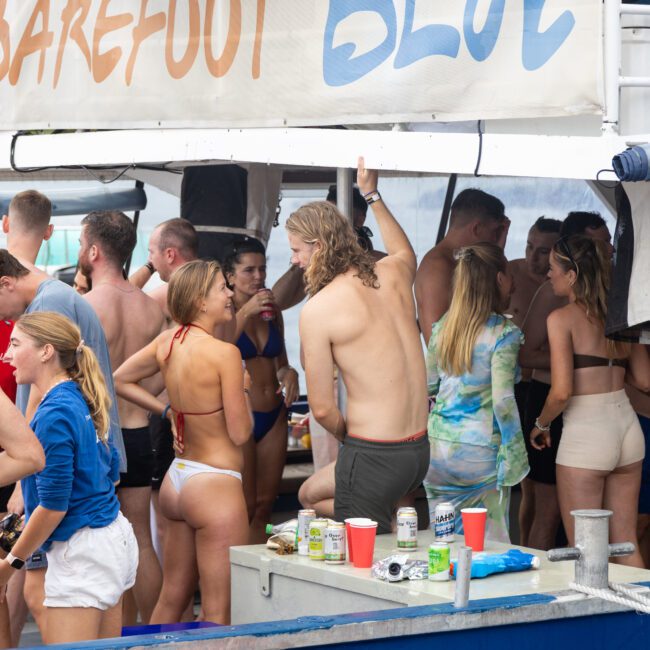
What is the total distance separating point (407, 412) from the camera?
4516 millimetres

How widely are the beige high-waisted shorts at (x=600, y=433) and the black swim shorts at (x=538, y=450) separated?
2.19 feet

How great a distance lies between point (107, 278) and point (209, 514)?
1.35 metres

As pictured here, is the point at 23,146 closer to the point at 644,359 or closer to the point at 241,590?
the point at 241,590

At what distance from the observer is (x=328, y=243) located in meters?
4.46

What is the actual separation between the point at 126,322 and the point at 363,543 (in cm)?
213

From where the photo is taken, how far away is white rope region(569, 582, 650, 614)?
3139mm

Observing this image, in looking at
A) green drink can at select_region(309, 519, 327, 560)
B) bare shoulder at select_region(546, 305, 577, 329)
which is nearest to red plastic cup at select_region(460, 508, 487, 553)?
green drink can at select_region(309, 519, 327, 560)

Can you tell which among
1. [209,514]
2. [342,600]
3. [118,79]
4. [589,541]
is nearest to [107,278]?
[118,79]

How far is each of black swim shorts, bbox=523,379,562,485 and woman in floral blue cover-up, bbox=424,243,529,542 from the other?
86 cm

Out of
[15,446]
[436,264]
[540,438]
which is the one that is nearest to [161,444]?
[436,264]

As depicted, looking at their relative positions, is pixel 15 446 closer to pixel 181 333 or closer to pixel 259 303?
pixel 181 333

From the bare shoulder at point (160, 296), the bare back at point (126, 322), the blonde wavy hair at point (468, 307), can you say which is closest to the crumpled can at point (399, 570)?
the blonde wavy hair at point (468, 307)

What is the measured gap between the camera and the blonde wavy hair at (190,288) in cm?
477

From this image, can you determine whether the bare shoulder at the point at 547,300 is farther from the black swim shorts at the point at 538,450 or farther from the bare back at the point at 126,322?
the bare back at the point at 126,322
